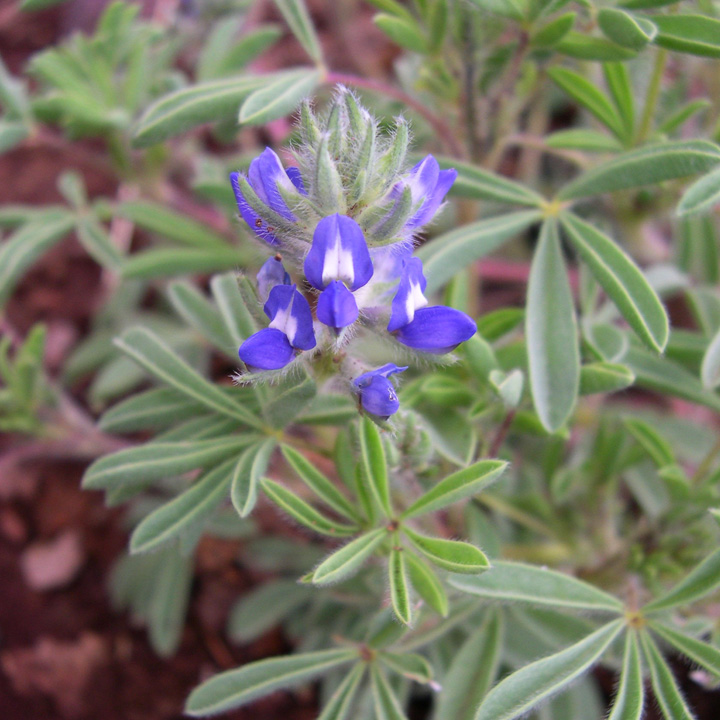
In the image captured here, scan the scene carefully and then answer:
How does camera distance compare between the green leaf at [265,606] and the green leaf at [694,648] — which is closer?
the green leaf at [694,648]

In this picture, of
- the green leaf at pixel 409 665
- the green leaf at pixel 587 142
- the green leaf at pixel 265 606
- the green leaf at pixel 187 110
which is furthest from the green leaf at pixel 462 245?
the green leaf at pixel 265 606

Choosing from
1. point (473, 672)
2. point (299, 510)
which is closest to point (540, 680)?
point (473, 672)

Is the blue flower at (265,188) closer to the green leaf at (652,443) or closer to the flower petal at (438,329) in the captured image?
the flower petal at (438,329)

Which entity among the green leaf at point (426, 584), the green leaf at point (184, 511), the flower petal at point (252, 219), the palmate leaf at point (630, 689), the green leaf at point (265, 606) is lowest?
the green leaf at point (265, 606)

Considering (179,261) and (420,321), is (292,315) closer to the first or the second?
(420,321)

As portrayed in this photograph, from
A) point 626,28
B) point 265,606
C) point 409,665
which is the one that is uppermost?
point 626,28

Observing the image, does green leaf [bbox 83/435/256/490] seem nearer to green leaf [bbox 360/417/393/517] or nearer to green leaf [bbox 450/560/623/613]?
green leaf [bbox 360/417/393/517]
